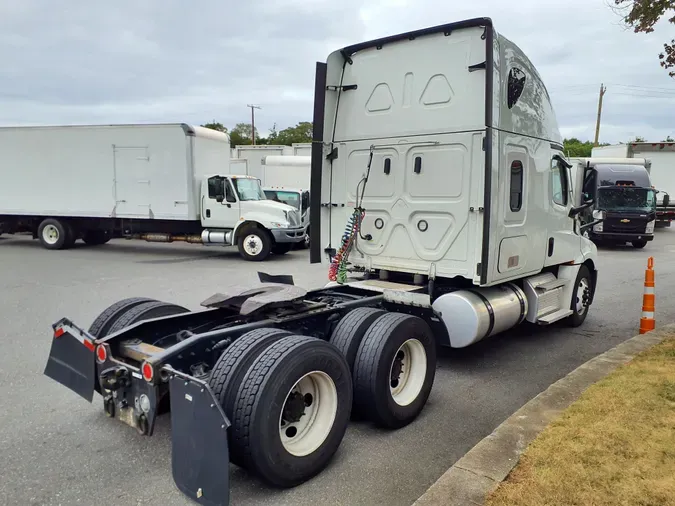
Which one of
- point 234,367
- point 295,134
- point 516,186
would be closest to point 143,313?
point 234,367

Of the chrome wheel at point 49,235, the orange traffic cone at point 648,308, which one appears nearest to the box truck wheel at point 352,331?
the orange traffic cone at point 648,308

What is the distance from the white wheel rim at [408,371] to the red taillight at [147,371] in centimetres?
189

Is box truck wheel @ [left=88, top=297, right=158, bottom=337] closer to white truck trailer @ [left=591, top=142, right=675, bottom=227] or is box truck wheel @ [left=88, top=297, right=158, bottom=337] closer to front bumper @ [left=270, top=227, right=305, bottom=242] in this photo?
front bumper @ [left=270, top=227, right=305, bottom=242]

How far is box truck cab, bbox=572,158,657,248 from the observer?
17.6 m

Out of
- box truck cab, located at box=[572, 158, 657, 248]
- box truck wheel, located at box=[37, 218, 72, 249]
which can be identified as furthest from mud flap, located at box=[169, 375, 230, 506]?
box truck cab, located at box=[572, 158, 657, 248]

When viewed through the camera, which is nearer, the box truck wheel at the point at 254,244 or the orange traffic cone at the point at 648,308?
the orange traffic cone at the point at 648,308

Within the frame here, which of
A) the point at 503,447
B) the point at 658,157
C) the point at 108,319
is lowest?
the point at 503,447

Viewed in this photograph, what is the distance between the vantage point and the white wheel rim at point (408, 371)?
13.9 ft

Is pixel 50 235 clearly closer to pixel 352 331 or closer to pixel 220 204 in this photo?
pixel 220 204

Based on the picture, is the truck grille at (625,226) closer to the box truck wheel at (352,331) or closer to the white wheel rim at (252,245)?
the white wheel rim at (252,245)

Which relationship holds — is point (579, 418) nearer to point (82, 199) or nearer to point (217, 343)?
point (217, 343)

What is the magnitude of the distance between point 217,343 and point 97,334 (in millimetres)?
1233

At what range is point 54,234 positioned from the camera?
54.6 ft

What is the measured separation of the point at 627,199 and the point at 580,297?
13.2 meters
